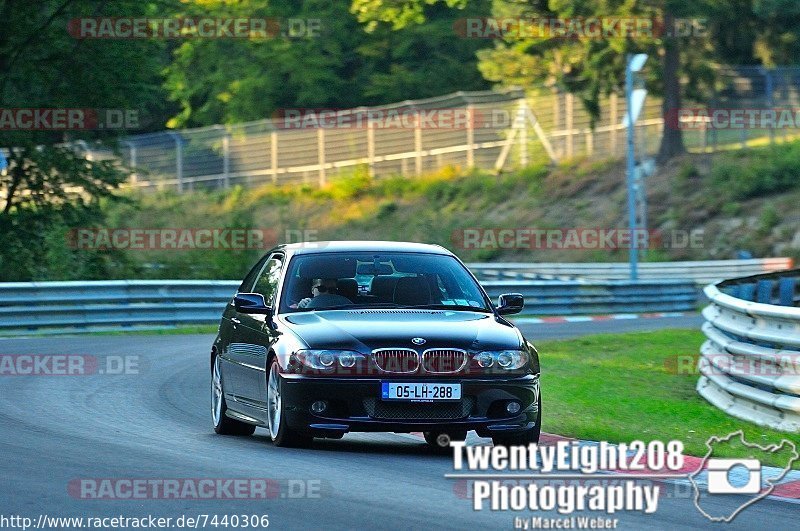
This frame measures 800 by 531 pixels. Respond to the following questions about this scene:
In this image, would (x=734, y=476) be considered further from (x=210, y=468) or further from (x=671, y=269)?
(x=671, y=269)

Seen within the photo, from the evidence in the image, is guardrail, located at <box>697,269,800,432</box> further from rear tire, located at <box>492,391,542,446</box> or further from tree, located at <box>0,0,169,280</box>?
tree, located at <box>0,0,169,280</box>

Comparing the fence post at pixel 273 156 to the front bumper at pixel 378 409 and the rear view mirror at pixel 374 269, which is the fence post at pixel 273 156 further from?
the front bumper at pixel 378 409

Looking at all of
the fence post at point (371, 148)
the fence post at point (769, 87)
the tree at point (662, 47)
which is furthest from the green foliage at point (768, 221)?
the fence post at point (371, 148)

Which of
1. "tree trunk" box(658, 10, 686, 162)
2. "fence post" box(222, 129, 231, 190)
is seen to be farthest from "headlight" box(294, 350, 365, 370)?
"fence post" box(222, 129, 231, 190)

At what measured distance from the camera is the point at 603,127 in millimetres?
54406

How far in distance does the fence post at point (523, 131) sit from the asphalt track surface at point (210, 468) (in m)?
39.3

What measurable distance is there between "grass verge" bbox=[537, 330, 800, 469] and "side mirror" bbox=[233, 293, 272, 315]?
2.43 metres

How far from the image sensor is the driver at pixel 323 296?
1182cm

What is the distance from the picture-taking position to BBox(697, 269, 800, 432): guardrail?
12828 millimetres

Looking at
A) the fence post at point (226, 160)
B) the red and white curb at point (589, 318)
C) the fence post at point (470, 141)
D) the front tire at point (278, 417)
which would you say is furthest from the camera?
the fence post at point (226, 160)

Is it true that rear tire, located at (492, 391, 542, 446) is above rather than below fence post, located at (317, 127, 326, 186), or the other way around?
above

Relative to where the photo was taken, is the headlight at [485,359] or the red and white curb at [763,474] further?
the headlight at [485,359]

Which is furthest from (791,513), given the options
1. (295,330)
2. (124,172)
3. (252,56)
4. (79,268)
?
(252,56)

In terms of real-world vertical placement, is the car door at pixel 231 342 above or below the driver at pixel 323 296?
below
